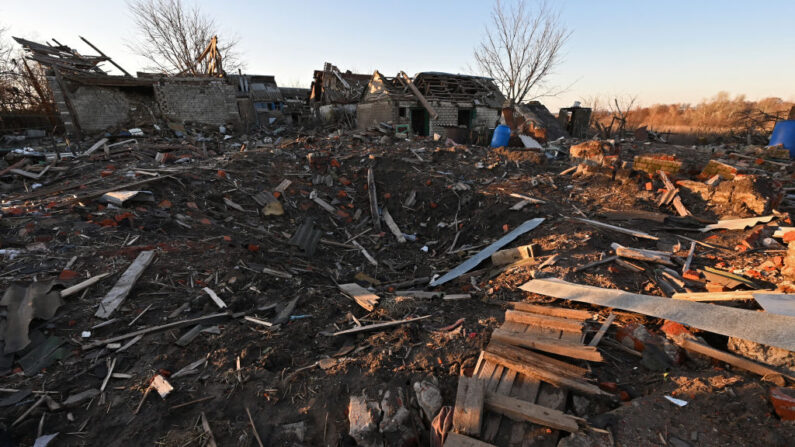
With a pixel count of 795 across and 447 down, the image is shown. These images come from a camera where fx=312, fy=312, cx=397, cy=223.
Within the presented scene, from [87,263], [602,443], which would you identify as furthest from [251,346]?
[602,443]

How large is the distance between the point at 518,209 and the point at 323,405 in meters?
5.82

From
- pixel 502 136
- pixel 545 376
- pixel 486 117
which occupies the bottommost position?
pixel 545 376

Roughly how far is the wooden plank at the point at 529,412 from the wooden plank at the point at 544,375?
0.28 m

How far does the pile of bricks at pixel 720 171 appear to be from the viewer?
7457mm

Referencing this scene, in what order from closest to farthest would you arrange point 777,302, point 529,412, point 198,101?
point 529,412, point 777,302, point 198,101

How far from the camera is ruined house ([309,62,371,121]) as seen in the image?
22.2 metres

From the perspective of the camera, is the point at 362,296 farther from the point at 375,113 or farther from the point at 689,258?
the point at 375,113

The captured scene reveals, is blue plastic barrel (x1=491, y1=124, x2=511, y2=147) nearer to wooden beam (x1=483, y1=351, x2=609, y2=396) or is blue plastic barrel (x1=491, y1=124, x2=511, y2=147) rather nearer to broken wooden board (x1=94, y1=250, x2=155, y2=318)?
wooden beam (x1=483, y1=351, x2=609, y2=396)

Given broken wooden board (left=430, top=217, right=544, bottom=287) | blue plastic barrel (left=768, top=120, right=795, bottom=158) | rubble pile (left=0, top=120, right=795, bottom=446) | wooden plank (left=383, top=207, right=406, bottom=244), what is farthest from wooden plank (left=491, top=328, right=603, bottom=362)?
blue plastic barrel (left=768, top=120, right=795, bottom=158)

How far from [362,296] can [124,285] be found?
318 cm

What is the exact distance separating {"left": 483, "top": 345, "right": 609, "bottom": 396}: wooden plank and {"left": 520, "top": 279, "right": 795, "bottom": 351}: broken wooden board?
4.18 ft

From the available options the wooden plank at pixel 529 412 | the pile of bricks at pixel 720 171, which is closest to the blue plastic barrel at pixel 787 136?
the pile of bricks at pixel 720 171

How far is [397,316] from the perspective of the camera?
163 inches

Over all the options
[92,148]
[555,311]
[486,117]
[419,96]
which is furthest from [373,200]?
[486,117]
